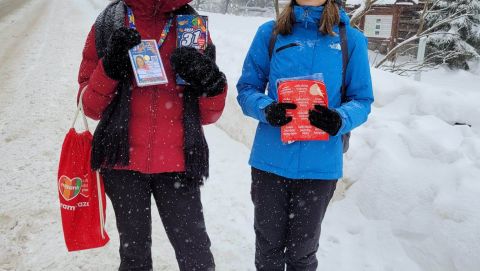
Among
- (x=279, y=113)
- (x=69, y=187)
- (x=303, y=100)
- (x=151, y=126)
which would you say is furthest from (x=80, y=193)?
(x=303, y=100)

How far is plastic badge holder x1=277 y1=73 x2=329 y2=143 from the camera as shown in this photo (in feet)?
6.07

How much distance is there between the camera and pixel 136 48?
165cm

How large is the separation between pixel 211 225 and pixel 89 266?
1.07 meters

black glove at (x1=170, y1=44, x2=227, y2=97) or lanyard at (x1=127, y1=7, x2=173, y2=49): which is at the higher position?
lanyard at (x1=127, y1=7, x2=173, y2=49)

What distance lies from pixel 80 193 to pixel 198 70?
36.6 inches

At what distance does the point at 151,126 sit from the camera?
1.84 meters

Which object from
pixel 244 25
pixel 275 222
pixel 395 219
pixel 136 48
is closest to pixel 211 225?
pixel 275 222

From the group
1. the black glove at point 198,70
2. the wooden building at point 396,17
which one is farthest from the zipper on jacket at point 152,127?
the wooden building at point 396,17

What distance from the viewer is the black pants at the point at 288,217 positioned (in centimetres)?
210

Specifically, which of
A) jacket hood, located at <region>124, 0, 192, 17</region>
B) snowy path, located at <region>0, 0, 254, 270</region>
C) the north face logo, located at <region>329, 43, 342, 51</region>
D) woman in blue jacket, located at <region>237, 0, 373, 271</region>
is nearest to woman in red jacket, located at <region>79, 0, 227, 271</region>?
jacket hood, located at <region>124, 0, 192, 17</region>

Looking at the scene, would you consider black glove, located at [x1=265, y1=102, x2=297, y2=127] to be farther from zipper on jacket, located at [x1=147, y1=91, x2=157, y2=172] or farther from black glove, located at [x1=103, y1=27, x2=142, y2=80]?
black glove, located at [x1=103, y1=27, x2=142, y2=80]

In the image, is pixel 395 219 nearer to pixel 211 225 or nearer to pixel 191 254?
pixel 211 225

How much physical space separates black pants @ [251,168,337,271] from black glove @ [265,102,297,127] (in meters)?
0.39

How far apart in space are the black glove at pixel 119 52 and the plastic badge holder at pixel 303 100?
29.5 inches
